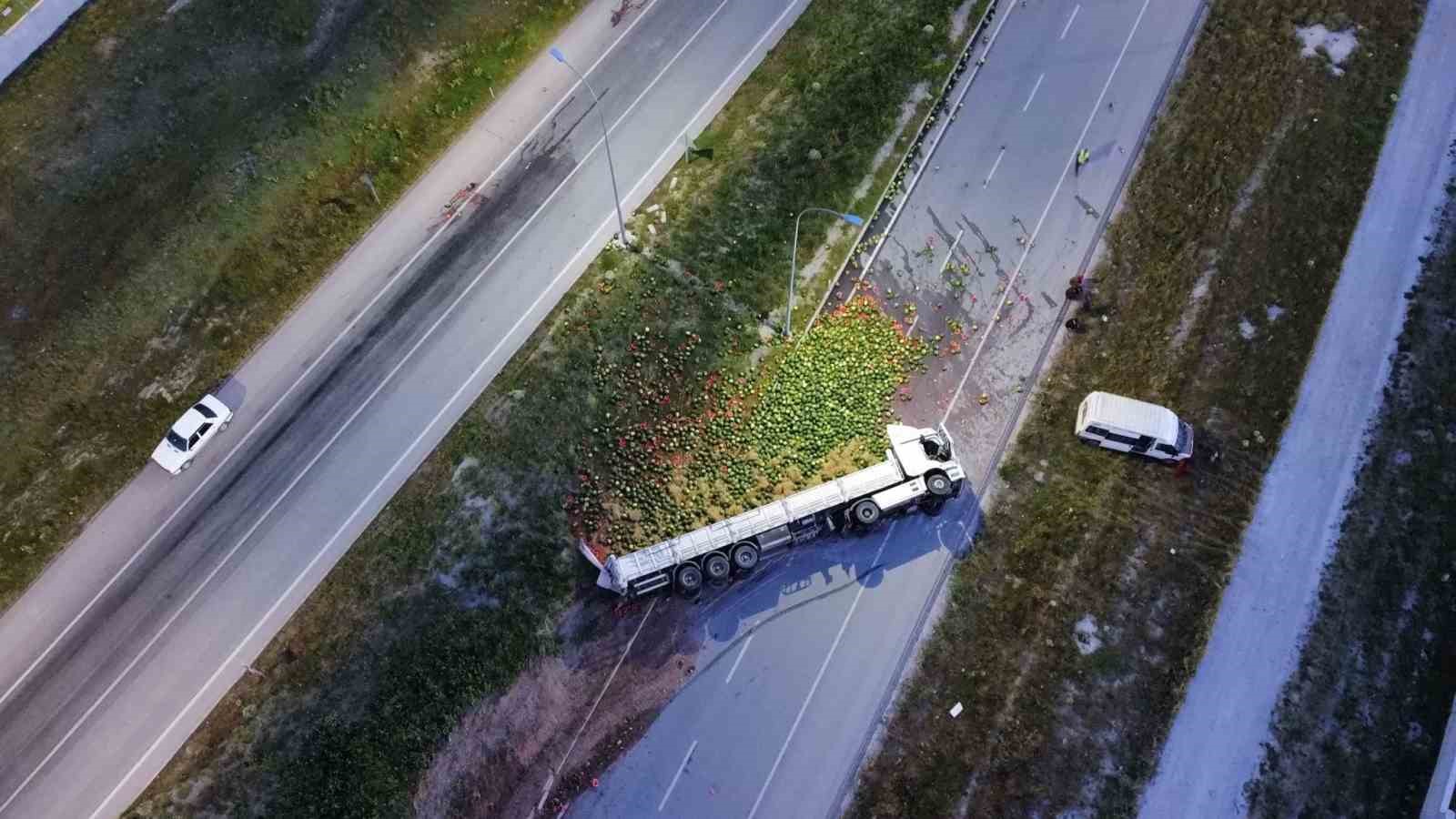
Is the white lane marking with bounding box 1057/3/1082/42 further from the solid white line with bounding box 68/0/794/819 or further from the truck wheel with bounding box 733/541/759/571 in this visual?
the truck wheel with bounding box 733/541/759/571

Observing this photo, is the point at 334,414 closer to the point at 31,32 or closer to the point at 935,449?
the point at 935,449

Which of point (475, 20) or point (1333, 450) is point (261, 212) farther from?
point (1333, 450)

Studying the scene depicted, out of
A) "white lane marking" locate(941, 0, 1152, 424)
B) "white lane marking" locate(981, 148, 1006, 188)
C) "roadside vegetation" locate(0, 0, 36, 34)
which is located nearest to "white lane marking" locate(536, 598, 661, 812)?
"white lane marking" locate(941, 0, 1152, 424)

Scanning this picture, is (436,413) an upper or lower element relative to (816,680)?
upper

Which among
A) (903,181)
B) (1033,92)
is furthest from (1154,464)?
(1033,92)

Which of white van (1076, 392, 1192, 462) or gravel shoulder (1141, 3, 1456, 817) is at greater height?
white van (1076, 392, 1192, 462)

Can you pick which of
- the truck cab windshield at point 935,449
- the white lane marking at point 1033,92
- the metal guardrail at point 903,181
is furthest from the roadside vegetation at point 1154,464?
the metal guardrail at point 903,181

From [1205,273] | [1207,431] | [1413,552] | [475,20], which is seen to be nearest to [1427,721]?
[1413,552]
